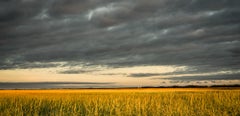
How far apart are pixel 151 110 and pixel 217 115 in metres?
2.81

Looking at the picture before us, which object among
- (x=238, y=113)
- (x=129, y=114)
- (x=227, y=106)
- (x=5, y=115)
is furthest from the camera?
(x=227, y=106)

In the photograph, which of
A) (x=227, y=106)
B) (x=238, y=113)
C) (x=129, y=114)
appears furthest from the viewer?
(x=227, y=106)

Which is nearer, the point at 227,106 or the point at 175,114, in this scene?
the point at 175,114

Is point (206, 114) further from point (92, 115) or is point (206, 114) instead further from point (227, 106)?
point (92, 115)

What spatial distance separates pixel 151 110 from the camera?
11.3 m

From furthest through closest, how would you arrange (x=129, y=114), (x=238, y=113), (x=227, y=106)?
(x=227, y=106) → (x=238, y=113) → (x=129, y=114)

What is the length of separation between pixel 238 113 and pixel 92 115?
636 centimetres

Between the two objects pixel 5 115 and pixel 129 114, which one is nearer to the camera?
pixel 5 115

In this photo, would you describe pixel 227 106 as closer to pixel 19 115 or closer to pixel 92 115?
pixel 92 115

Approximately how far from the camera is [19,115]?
937 cm

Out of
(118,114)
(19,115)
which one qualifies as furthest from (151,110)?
(19,115)

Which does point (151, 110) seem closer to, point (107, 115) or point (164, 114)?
point (164, 114)

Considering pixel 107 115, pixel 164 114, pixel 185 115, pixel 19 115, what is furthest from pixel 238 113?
pixel 19 115

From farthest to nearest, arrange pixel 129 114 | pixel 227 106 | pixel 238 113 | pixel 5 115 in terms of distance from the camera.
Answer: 1. pixel 227 106
2. pixel 238 113
3. pixel 129 114
4. pixel 5 115
